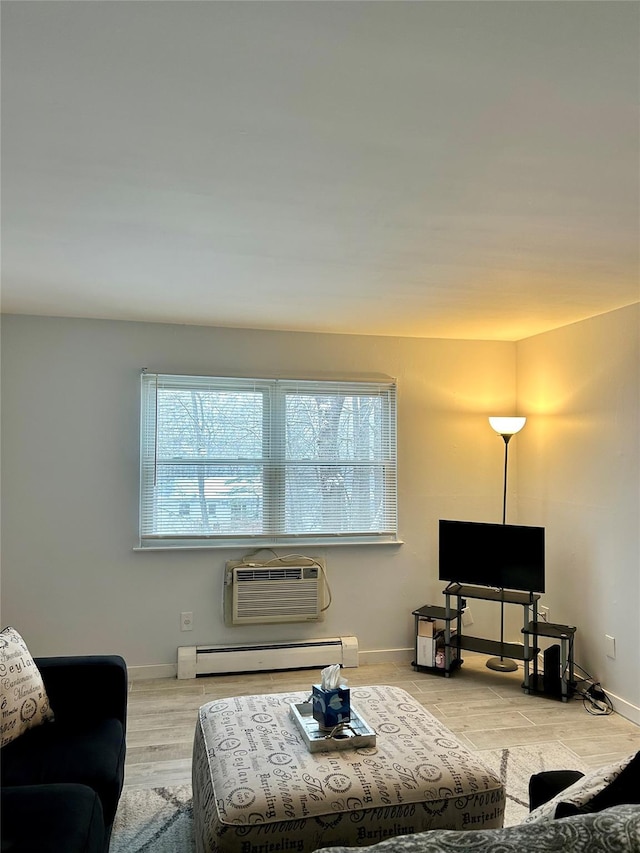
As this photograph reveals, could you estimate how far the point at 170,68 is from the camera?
1439 mm

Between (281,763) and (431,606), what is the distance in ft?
8.94

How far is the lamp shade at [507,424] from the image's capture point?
446 centimetres

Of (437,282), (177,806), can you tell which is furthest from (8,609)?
(437,282)

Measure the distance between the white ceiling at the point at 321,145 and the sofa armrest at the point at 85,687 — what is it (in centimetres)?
181

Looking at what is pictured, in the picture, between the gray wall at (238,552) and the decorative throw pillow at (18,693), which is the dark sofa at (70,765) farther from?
the gray wall at (238,552)

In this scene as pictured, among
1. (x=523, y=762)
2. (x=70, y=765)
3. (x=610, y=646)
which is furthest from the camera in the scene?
(x=610, y=646)

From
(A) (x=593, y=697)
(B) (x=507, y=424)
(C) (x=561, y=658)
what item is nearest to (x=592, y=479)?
(B) (x=507, y=424)

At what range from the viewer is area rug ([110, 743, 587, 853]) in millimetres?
2389

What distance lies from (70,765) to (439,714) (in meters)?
2.30

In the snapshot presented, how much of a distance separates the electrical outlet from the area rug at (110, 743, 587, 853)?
881 millimetres

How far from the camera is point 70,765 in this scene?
210 cm

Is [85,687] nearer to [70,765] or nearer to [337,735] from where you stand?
[70,765]

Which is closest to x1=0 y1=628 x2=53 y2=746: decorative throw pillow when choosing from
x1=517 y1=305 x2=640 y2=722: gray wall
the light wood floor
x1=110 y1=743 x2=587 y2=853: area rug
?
x1=110 y1=743 x2=587 y2=853: area rug

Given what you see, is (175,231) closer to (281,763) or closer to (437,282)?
(437,282)
